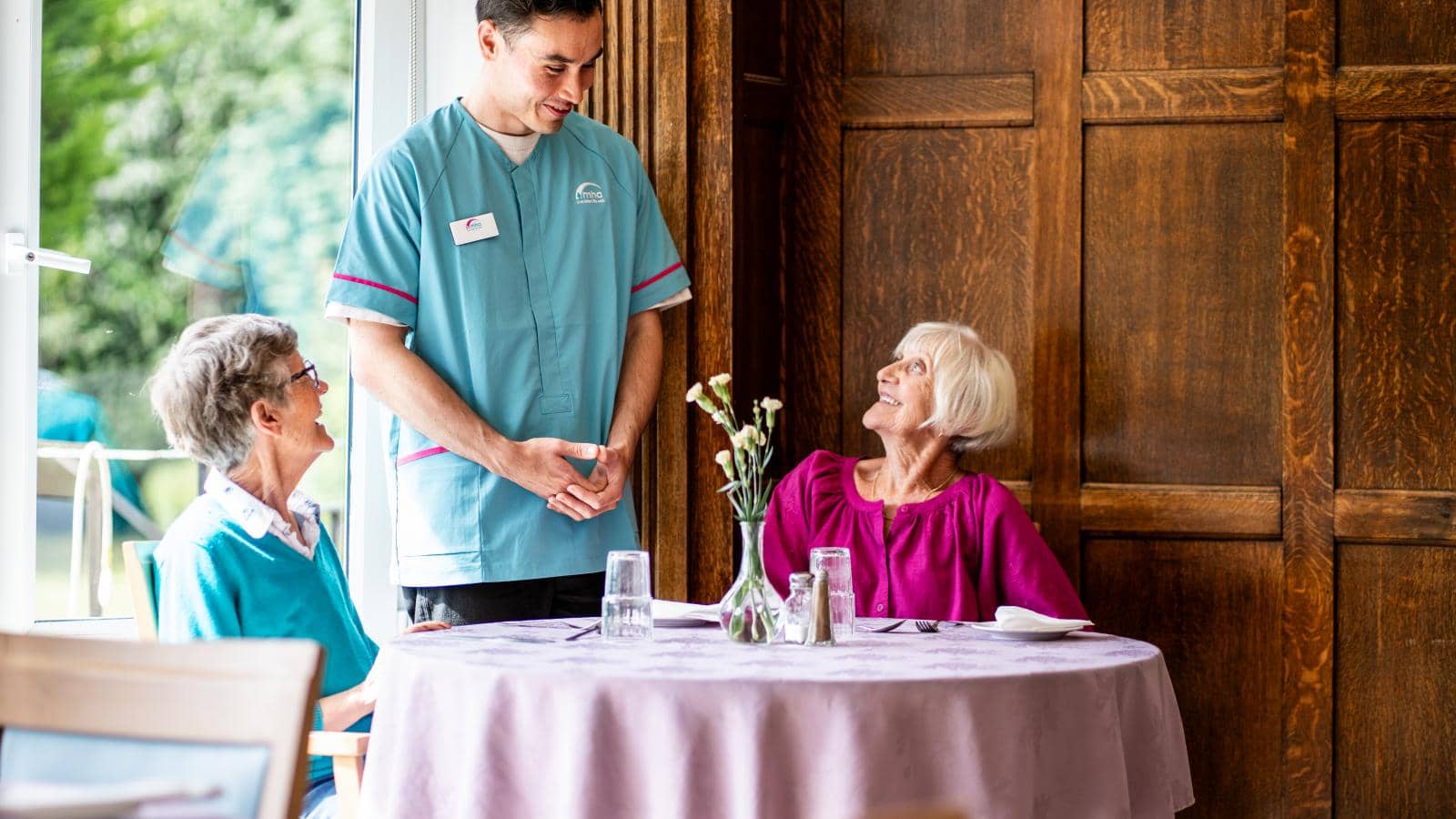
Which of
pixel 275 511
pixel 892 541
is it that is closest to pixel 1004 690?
pixel 892 541

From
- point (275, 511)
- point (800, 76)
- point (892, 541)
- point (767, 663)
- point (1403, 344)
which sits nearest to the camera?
point (767, 663)

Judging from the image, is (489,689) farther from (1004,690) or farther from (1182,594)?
(1182,594)

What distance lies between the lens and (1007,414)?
286 centimetres

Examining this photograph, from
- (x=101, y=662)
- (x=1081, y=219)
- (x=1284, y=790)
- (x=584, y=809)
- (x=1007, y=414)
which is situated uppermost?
(x=1081, y=219)

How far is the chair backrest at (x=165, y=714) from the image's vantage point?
1188mm

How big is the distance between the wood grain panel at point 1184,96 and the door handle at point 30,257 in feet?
6.90

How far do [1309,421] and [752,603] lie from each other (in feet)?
5.34

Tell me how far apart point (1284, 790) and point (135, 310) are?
257 cm

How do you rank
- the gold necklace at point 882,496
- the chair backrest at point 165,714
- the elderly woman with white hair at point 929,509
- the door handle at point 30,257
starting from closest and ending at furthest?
the chair backrest at point 165,714
the door handle at point 30,257
the elderly woman with white hair at point 929,509
the gold necklace at point 882,496

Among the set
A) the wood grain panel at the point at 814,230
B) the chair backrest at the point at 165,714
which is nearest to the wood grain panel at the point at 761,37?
the wood grain panel at the point at 814,230

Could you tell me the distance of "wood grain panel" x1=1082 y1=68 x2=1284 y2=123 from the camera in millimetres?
3121

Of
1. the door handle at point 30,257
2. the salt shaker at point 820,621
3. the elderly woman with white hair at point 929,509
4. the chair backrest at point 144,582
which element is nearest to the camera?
the salt shaker at point 820,621

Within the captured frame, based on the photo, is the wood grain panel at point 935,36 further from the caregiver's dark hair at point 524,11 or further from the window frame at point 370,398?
the window frame at point 370,398

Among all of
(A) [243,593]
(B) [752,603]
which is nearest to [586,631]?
(B) [752,603]
